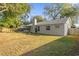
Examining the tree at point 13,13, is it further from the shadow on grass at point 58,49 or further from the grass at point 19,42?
the shadow on grass at point 58,49

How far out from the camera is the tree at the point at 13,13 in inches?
116

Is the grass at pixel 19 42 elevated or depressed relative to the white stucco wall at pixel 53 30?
depressed

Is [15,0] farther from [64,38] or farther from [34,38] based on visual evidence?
[64,38]

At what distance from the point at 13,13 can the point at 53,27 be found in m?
0.66

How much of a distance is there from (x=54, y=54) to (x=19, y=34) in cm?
62

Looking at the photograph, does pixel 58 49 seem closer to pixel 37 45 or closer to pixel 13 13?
pixel 37 45

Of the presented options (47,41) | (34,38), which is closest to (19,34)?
(34,38)

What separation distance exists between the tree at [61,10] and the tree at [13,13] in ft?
1.02

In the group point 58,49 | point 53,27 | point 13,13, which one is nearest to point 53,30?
point 53,27

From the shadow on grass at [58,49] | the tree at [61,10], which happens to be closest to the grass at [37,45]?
the shadow on grass at [58,49]

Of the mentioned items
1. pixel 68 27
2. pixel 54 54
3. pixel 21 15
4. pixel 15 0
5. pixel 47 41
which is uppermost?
pixel 15 0

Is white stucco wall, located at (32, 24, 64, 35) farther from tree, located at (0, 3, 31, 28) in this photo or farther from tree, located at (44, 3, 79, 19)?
tree, located at (0, 3, 31, 28)

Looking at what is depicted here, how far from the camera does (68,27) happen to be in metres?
2.91

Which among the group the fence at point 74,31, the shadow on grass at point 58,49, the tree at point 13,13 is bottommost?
the shadow on grass at point 58,49
